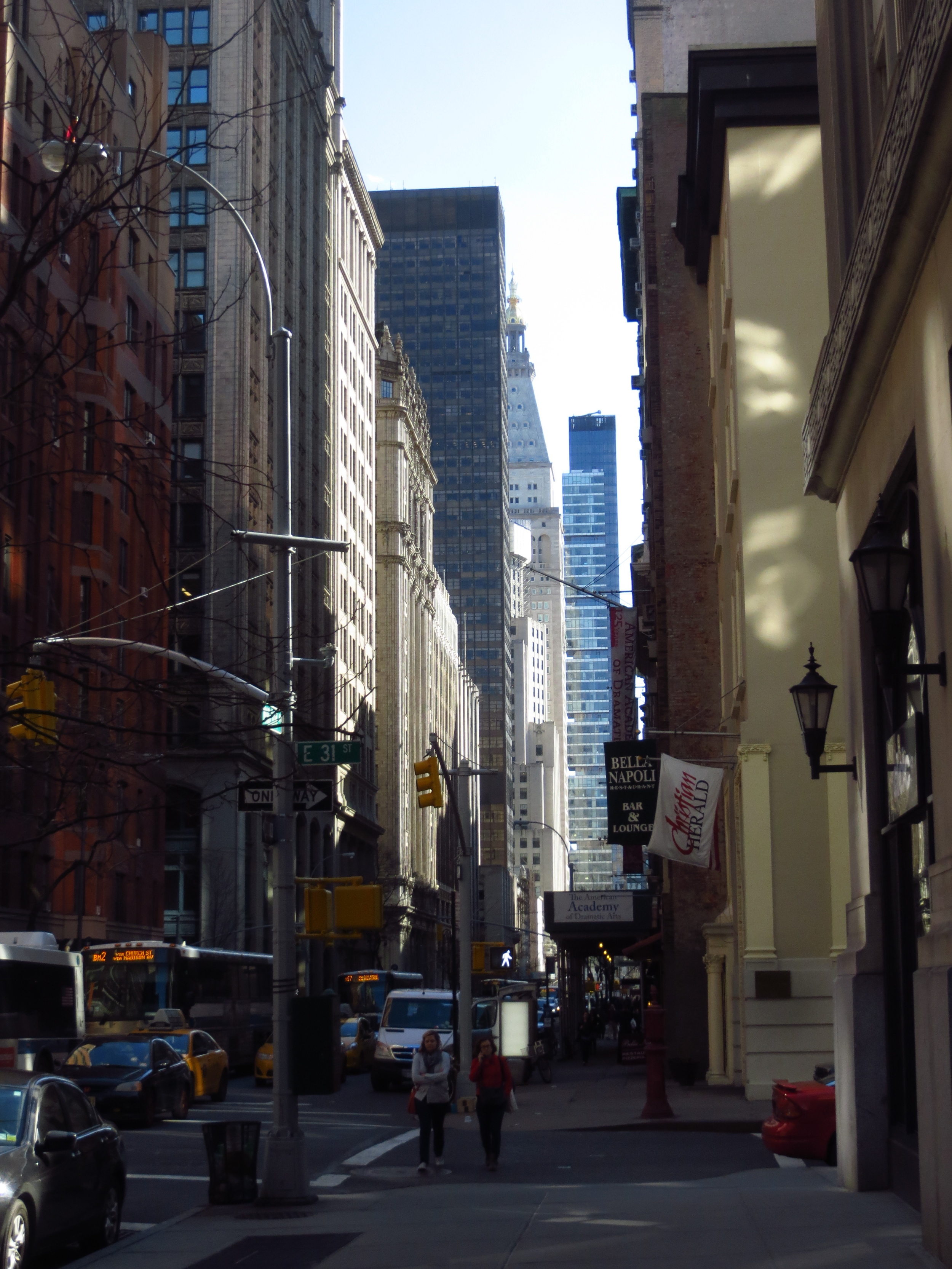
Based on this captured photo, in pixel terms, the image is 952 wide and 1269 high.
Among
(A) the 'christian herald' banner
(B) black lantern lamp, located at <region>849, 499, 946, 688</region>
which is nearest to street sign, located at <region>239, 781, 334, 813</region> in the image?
(B) black lantern lamp, located at <region>849, 499, 946, 688</region>

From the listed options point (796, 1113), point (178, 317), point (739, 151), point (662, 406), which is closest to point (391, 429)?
point (178, 317)

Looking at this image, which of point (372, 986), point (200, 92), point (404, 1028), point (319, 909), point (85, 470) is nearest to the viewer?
point (85, 470)

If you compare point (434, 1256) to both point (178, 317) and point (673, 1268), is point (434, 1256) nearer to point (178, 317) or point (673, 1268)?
point (673, 1268)

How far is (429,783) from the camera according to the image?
28422 millimetres

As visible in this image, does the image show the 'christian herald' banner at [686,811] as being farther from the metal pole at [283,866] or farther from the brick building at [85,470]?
the metal pole at [283,866]

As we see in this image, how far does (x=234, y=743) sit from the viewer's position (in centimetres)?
1155

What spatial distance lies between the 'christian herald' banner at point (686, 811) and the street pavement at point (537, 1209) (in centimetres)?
501

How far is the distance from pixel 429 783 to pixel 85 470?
18.2 m

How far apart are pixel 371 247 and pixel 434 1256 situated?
117922mm

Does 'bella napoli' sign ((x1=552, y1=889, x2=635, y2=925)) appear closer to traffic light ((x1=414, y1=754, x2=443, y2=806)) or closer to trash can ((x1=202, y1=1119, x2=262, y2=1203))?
traffic light ((x1=414, y1=754, x2=443, y2=806))

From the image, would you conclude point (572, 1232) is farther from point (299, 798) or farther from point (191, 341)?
point (191, 341)

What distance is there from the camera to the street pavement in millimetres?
11633

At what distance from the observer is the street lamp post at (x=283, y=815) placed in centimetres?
1590

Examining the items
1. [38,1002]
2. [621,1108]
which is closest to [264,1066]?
[38,1002]
